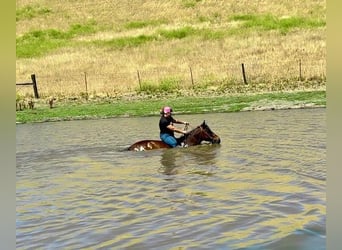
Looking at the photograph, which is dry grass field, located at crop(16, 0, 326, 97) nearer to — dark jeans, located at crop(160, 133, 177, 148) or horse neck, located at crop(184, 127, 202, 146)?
horse neck, located at crop(184, 127, 202, 146)

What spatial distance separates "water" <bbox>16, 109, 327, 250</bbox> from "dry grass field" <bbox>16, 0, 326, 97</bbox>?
12.0 m

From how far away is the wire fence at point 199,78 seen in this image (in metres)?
25.5

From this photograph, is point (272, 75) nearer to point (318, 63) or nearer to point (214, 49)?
point (318, 63)

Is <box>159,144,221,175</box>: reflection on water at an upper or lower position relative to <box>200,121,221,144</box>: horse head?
lower

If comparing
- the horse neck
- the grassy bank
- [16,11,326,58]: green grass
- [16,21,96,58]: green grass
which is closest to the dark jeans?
the horse neck

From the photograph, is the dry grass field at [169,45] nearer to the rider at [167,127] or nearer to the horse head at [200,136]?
the horse head at [200,136]

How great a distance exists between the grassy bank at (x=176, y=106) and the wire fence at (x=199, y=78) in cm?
204

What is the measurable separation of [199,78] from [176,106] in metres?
5.80

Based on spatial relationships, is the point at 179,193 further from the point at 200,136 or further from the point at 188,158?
the point at 200,136

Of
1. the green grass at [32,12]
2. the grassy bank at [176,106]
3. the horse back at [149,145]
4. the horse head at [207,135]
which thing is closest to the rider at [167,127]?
the horse back at [149,145]

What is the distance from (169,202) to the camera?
7.27 meters

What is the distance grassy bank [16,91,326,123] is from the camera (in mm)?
20562

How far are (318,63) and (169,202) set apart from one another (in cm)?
2169
